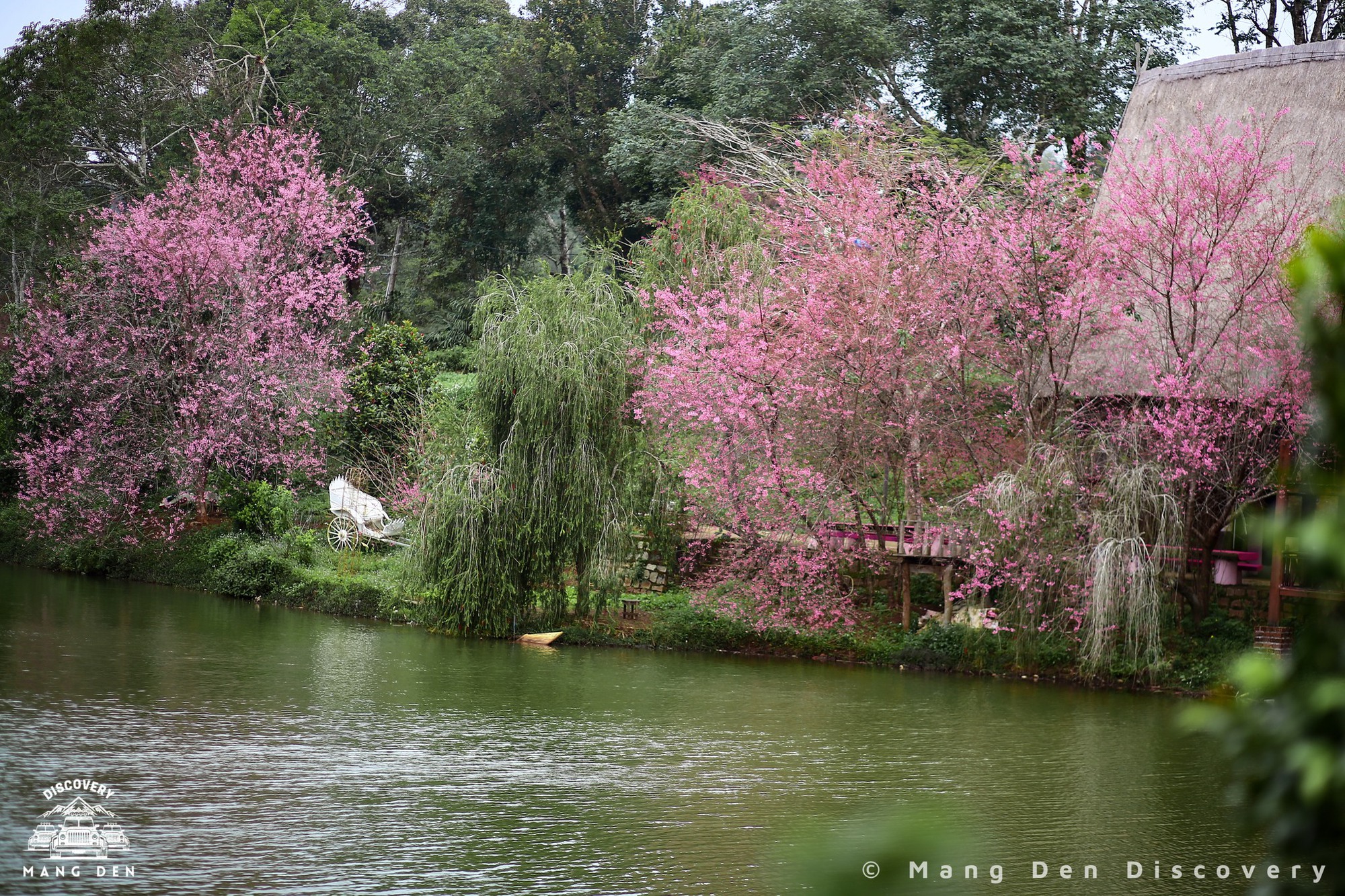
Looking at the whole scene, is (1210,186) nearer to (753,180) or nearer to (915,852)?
(753,180)

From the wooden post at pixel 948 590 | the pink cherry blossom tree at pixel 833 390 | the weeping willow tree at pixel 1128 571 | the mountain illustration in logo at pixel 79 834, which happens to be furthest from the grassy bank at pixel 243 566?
the mountain illustration in logo at pixel 79 834

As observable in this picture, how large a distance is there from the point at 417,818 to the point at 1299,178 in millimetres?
12999

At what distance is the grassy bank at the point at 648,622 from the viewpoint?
1371cm

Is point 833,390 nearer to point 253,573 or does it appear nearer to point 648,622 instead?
point 648,622

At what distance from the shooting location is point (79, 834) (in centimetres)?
691

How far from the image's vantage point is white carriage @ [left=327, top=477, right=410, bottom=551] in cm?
1928

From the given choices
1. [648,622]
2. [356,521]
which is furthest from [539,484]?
[356,521]

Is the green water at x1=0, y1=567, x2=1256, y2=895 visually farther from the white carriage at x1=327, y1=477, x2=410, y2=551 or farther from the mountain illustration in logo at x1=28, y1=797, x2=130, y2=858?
the white carriage at x1=327, y1=477, x2=410, y2=551

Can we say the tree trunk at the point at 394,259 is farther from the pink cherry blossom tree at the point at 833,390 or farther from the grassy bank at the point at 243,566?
the pink cherry blossom tree at the point at 833,390

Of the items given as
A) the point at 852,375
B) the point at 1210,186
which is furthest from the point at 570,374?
the point at 1210,186

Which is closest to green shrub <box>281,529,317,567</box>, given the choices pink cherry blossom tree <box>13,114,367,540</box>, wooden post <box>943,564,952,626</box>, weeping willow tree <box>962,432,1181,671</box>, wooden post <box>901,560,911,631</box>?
pink cherry blossom tree <box>13,114,367,540</box>

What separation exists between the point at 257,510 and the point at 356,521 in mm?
1507

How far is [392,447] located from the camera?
21766mm

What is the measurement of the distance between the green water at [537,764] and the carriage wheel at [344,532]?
4686 mm
